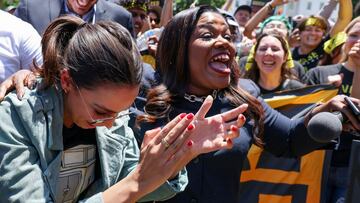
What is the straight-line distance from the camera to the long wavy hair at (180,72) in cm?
272

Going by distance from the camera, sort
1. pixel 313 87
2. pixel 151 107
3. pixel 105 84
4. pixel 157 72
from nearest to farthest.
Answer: pixel 105 84 < pixel 151 107 < pixel 157 72 < pixel 313 87

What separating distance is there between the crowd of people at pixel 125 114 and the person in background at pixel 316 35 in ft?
8.01

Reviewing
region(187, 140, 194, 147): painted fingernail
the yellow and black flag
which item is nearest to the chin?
region(187, 140, 194, 147): painted fingernail

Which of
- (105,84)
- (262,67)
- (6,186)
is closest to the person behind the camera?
(6,186)

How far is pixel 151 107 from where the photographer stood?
2.68 meters

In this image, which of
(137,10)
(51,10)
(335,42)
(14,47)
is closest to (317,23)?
(335,42)

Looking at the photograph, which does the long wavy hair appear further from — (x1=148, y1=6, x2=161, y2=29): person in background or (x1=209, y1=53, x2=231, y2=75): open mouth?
(x1=148, y1=6, x2=161, y2=29): person in background

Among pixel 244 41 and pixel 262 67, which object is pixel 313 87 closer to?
pixel 262 67

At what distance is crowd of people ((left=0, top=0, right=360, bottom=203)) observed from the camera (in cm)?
181

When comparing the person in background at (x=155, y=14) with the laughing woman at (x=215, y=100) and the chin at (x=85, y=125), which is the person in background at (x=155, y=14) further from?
the chin at (x=85, y=125)

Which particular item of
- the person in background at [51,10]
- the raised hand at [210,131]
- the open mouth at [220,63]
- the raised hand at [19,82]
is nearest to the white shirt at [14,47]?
the raised hand at [19,82]

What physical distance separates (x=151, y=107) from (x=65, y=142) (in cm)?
77

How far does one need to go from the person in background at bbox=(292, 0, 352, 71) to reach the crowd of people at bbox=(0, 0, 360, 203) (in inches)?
96.1

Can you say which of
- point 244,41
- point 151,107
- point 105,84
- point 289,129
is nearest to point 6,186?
point 105,84
